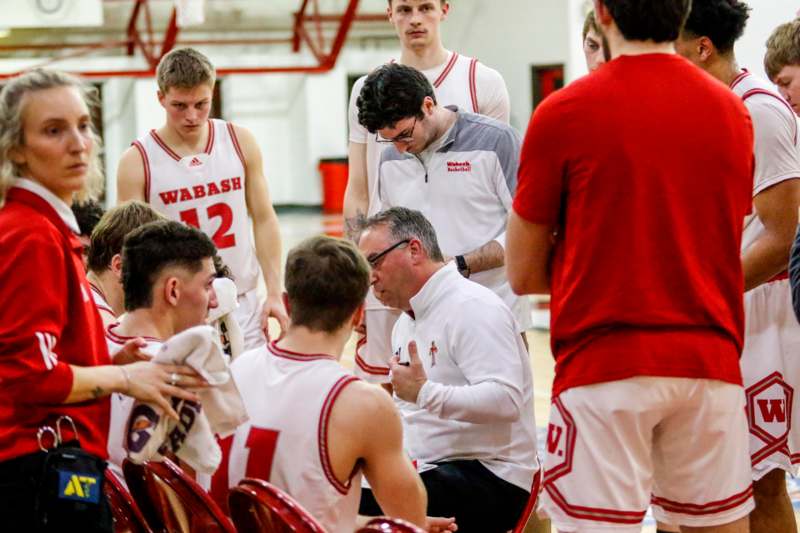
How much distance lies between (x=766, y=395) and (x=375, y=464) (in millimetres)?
1523

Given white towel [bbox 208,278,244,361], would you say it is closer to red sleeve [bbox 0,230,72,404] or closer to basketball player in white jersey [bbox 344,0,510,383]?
basketball player in white jersey [bbox 344,0,510,383]

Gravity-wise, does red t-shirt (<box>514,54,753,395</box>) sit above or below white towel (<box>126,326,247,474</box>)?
above

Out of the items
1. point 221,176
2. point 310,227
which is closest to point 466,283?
point 221,176

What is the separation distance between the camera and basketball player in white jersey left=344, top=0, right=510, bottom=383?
512 cm

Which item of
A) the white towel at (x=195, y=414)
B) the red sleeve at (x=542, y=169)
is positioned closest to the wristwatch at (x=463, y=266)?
the red sleeve at (x=542, y=169)

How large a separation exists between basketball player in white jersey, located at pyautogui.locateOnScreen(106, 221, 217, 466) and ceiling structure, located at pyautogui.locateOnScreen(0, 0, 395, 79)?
18250 mm

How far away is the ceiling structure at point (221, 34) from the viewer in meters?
21.5

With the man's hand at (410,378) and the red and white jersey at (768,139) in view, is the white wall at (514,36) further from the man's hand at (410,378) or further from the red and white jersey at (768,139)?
the man's hand at (410,378)

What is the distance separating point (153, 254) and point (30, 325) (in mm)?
800

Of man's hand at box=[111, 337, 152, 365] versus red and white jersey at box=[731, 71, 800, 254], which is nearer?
man's hand at box=[111, 337, 152, 365]

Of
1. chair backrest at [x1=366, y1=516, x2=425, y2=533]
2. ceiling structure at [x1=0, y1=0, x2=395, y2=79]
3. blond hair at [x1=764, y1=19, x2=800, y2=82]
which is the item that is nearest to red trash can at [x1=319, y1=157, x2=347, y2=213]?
ceiling structure at [x1=0, y1=0, x2=395, y2=79]

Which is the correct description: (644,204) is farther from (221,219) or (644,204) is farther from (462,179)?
(221,219)

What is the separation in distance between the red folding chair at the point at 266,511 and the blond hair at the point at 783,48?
2177 mm

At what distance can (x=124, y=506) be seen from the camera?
3119 mm
